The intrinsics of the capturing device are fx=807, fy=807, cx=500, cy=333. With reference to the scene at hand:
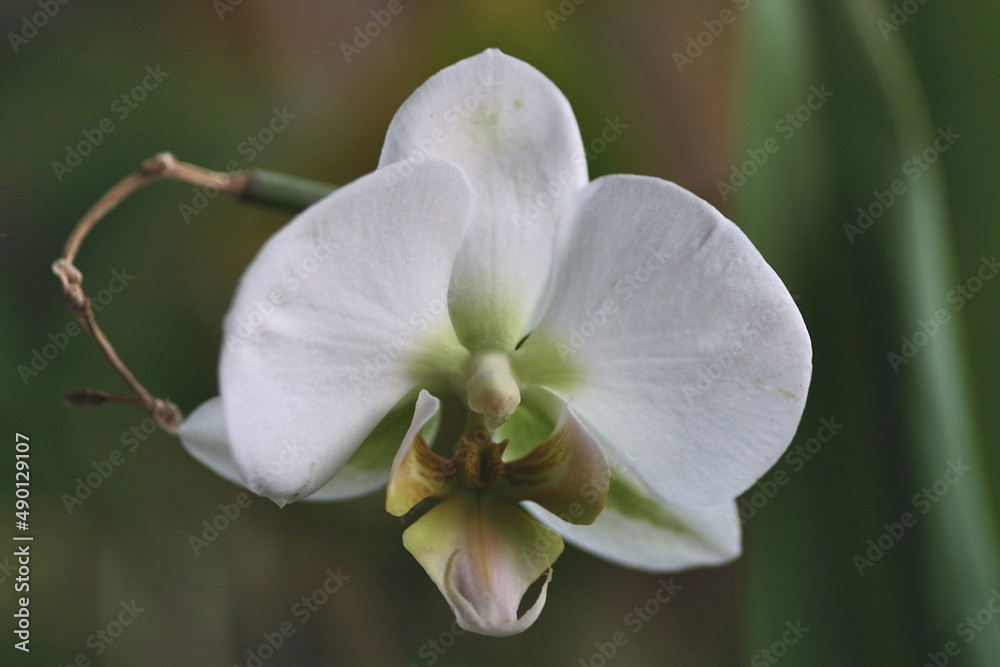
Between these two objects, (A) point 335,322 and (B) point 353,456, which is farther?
(B) point 353,456

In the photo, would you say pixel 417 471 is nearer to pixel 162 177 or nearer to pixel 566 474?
pixel 566 474

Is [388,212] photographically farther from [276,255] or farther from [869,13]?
[869,13]

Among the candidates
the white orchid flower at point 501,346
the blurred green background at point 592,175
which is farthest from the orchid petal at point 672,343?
the blurred green background at point 592,175

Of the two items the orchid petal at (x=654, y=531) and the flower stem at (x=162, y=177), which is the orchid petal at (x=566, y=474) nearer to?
the orchid petal at (x=654, y=531)

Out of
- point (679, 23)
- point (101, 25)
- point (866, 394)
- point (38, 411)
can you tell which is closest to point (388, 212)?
point (866, 394)

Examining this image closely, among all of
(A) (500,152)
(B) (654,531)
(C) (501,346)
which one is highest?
(A) (500,152)

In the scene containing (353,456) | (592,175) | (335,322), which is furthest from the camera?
(592,175)

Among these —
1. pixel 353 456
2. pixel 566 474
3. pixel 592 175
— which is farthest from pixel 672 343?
pixel 592 175

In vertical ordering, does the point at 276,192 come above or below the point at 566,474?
above
